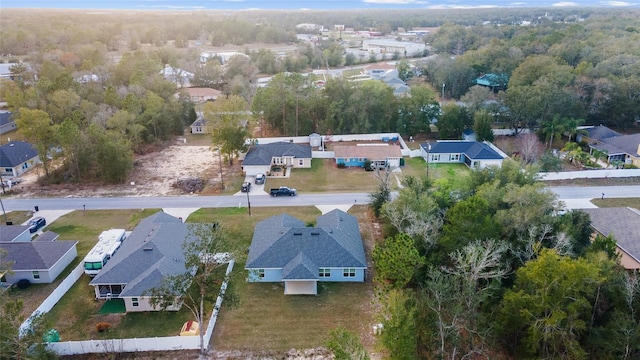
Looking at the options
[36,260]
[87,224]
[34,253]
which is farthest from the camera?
[87,224]

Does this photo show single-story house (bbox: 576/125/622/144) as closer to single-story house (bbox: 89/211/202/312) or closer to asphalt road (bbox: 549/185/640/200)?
asphalt road (bbox: 549/185/640/200)

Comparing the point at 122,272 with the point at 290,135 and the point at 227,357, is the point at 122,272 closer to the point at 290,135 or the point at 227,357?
the point at 227,357

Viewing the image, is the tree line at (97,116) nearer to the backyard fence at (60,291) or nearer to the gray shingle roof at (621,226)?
the backyard fence at (60,291)

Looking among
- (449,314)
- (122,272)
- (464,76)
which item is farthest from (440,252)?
(464,76)

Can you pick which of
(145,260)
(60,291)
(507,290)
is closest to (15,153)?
(60,291)

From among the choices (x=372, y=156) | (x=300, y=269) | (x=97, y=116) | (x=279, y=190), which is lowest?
(x=279, y=190)

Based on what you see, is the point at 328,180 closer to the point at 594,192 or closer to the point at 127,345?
the point at 594,192
